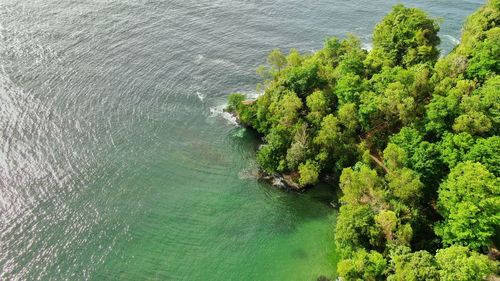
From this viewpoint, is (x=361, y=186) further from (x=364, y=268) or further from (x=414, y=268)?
(x=414, y=268)

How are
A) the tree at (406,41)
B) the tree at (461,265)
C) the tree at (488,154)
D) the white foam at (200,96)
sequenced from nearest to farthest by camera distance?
the tree at (461,265)
the tree at (488,154)
the tree at (406,41)
the white foam at (200,96)

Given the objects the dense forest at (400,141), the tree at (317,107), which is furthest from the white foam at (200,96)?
the tree at (317,107)

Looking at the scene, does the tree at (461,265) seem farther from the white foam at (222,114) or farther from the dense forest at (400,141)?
the white foam at (222,114)

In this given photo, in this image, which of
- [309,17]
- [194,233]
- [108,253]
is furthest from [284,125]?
[309,17]

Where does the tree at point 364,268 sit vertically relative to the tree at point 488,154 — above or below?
below

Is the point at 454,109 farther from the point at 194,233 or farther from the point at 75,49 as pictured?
the point at 75,49

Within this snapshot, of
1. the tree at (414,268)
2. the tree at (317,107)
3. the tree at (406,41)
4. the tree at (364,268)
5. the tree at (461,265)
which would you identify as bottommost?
the tree at (364,268)
